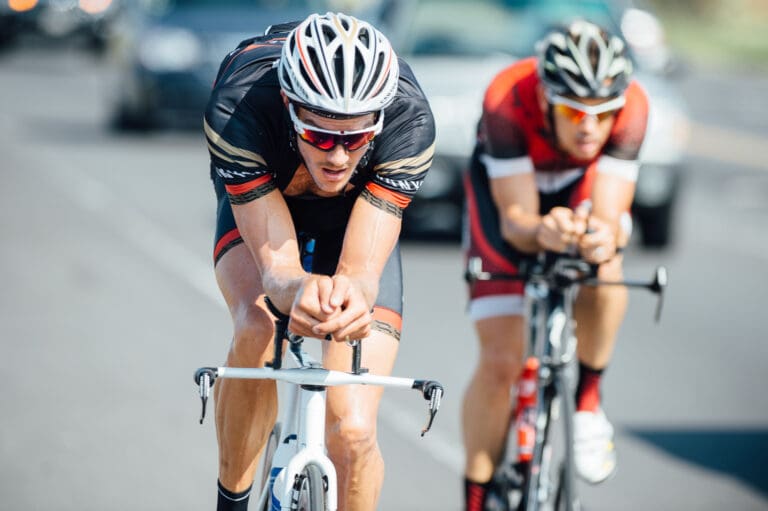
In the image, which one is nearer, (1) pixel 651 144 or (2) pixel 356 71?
(2) pixel 356 71

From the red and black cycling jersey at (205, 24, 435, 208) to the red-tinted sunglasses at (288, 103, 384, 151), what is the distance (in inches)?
6.8

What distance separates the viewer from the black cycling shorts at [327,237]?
4555 millimetres

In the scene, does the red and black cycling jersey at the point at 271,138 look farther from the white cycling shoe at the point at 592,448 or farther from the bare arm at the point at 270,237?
the white cycling shoe at the point at 592,448

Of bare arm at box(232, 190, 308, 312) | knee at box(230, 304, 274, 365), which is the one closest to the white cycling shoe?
knee at box(230, 304, 274, 365)

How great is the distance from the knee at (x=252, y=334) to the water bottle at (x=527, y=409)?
1514mm

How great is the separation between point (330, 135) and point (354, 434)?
3.01 feet

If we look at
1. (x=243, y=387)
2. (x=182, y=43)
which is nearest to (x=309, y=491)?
(x=243, y=387)

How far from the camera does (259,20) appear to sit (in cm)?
1772

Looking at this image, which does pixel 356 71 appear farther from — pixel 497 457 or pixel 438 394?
pixel 497 457

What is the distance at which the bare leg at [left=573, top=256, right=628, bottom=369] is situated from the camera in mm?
5566

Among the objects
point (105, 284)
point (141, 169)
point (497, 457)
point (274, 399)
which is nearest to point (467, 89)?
point (105, 284)

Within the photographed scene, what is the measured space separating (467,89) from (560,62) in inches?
270

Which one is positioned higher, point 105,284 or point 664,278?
point 664,278

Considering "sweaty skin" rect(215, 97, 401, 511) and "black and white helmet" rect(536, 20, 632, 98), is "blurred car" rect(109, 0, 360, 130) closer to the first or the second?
"black and white helmet" rect(536, 20, 632, 98)
